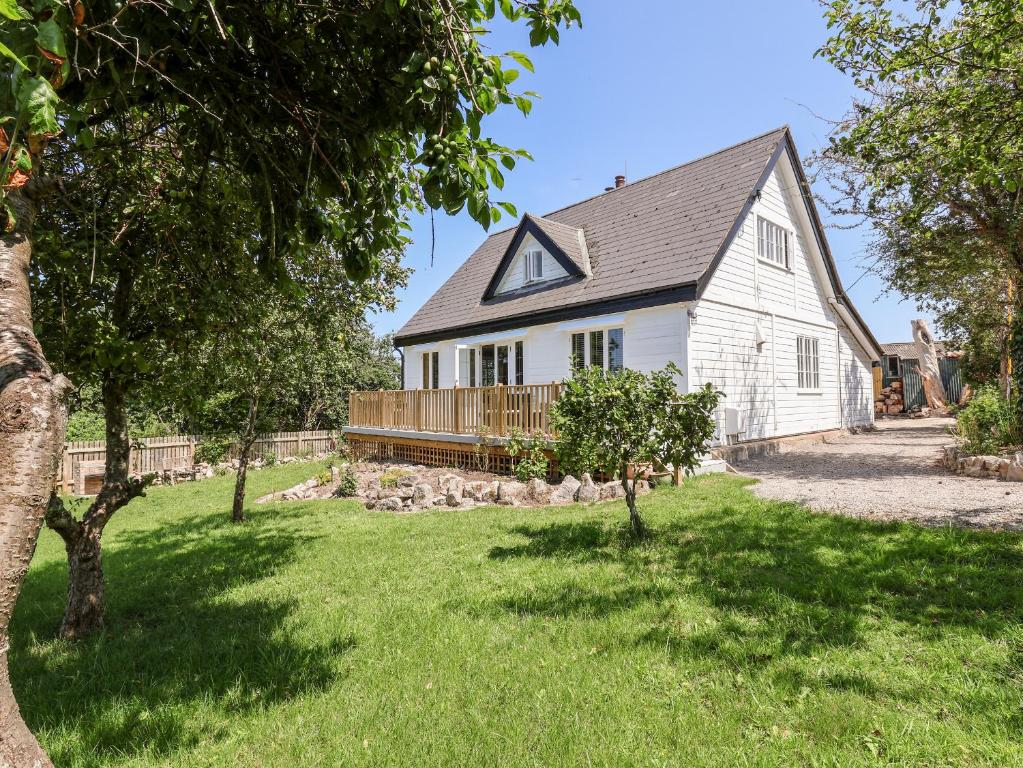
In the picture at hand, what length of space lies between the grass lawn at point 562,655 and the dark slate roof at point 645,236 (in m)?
7.22

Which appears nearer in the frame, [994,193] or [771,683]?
[771,683]

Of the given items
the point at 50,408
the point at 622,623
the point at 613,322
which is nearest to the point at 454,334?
the point at 613,322

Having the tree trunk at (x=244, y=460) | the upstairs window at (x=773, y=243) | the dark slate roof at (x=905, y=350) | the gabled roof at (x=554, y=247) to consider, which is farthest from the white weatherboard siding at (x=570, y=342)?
the dark slate roof at (x=905, y=350)

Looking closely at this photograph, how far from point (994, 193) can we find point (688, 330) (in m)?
5.93

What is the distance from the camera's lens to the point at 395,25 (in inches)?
101

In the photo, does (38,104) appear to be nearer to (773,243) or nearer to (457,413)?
(457,413)

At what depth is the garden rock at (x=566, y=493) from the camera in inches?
348

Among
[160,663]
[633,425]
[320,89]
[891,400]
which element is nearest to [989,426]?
[633,425]

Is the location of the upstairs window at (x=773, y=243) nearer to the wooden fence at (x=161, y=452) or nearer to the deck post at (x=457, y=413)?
the deck post at (x=457, y=413)

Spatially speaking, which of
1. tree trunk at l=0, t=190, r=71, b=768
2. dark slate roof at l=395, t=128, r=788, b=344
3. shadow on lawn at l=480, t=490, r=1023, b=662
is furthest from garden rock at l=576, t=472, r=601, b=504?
tree trunk at l=0, t=190, r=71, b=768

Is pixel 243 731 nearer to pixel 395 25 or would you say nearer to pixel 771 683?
pixel 771 683

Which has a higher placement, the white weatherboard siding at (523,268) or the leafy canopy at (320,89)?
the white weatherboard siding at (523,268)

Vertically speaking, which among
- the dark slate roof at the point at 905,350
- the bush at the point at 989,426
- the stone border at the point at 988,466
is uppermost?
the dark slate roof at the point at 905,350

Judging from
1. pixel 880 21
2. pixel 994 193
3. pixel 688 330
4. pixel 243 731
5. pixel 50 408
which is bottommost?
pixel 243 731
